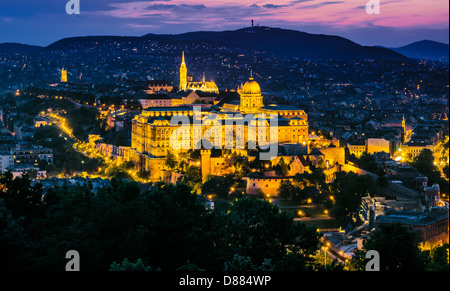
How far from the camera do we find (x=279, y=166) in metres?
27.8

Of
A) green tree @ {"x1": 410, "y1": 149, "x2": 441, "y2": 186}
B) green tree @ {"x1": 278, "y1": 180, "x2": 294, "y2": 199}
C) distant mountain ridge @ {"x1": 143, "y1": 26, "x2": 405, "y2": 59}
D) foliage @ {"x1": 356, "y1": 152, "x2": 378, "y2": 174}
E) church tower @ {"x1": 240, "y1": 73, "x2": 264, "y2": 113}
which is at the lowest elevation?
green tree @ {"x1": 278, "y1": 180, "x2": 294, "y2": 199}

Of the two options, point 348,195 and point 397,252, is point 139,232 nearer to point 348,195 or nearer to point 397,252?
point 397,252

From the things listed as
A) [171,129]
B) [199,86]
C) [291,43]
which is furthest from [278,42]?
[171,129]

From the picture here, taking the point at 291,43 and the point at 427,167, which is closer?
the point at 427,167

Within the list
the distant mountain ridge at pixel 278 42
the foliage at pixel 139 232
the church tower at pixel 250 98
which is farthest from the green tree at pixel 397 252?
the distant mountain ridge at pixel 278 42

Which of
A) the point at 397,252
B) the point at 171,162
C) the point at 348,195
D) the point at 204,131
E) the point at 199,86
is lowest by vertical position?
the point at 348,195

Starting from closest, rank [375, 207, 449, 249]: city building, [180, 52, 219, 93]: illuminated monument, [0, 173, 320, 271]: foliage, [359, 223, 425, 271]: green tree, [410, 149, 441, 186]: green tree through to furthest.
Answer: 1. [0, 173, 320, 271]: foliage
2. [359, 223, 425, 271]: green tree
3. [375, 207, 449, 249]: city building
4. [410, 149, 441, 186]: green tree
5. [180, 52, 219, 93]: illuminated monument

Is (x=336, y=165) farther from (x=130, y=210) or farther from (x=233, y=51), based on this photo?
(x=233, y=51)

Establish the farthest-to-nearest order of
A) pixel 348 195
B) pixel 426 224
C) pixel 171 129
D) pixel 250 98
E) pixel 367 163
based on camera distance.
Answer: pixel 250 98
pixel 171 129
pixel 367 163
pixel 348 195
pixel 426 224

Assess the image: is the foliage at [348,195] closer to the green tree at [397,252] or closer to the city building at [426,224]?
the city building at [426,224]

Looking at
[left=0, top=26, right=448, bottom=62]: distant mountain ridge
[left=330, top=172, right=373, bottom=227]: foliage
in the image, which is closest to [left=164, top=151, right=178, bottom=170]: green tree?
[left=330, top=172, right=373, bottom=227]: foliage

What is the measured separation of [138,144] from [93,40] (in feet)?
183

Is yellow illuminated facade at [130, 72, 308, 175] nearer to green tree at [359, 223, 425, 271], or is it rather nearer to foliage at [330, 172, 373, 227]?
foliage at [330, 172, 373, 227]
